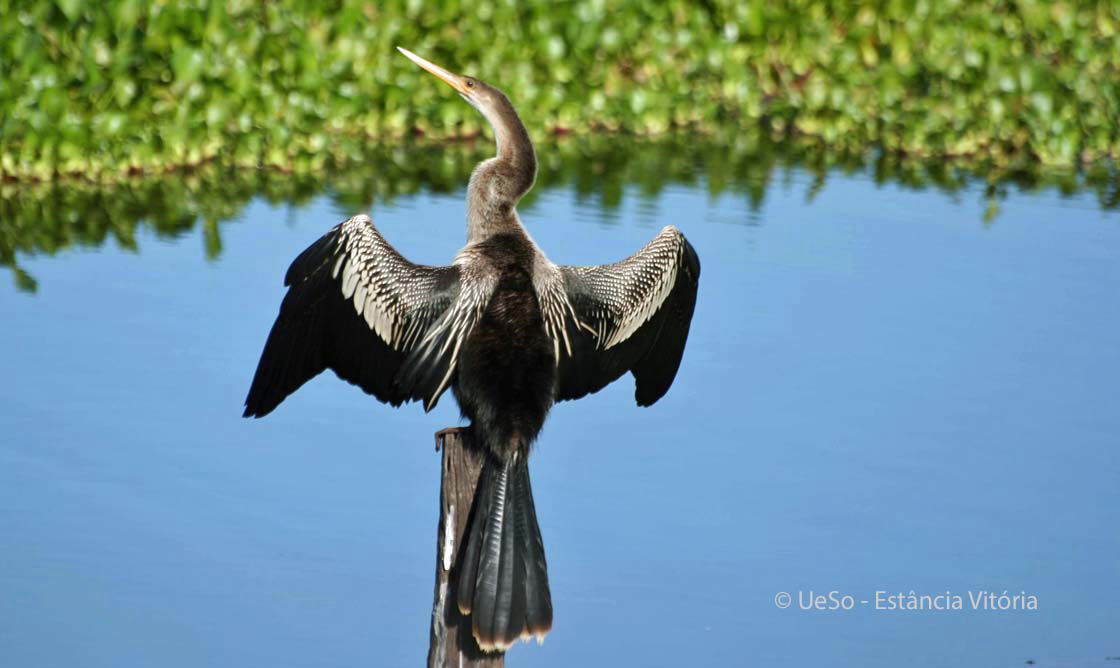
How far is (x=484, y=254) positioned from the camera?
16.5 feet

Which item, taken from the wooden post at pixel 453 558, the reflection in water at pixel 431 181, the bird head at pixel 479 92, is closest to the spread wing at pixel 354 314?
the wooden post at pixel 453 558

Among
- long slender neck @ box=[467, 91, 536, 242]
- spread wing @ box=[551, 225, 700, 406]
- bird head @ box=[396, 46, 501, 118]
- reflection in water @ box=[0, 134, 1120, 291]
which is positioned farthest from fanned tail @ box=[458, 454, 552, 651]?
reflection in water @ box=[0, 134, 1120, 291]

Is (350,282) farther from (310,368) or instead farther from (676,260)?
(676,260)

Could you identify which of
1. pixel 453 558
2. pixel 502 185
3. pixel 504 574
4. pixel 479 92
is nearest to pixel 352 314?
pixel 502 185

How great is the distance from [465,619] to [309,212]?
17.5 ft

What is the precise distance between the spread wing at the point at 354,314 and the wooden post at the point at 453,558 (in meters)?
0.28

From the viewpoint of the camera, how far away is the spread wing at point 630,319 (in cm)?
515

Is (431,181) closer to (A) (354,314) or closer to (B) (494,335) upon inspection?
(A) (354,314)

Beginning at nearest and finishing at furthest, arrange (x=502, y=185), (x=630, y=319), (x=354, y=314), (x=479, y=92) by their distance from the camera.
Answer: (x=354, y=314)
(x=502, y=185)
(x=630, y=319)
(x=479, y=92)

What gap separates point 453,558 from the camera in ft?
14.9

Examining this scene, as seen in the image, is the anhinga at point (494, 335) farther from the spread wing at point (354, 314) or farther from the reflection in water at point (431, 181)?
the reflection in water at point (431, 181)

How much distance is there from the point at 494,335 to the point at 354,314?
527 millimetres

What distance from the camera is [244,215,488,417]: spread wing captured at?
4945 mm

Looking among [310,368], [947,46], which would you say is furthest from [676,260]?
[947,46]
